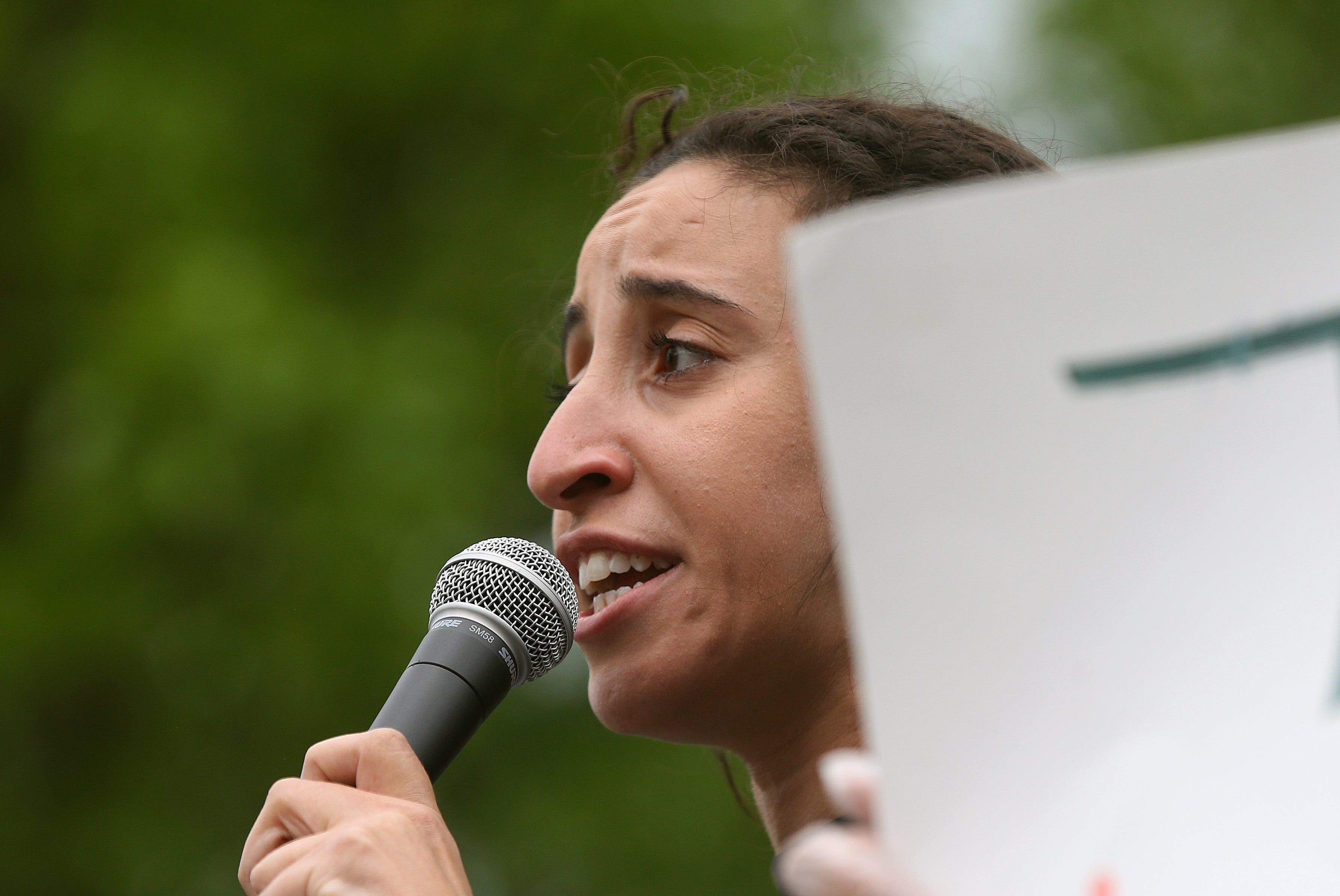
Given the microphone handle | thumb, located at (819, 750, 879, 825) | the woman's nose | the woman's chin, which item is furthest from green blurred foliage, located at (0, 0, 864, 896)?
thumb, located at (819, 750, 879, 825)

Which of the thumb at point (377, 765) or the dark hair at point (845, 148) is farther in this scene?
the dark hair at point (845, 148)

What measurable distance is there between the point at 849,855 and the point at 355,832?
791 mm

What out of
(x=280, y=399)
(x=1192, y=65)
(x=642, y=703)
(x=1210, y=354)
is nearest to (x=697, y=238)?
(x=642, y=703)

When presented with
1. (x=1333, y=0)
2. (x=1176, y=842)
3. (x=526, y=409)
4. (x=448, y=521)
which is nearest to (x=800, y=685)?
(x=1176, y=842)

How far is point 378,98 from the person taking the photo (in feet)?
19.8

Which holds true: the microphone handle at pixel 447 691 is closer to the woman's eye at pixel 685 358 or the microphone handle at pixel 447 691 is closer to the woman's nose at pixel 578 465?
the woman's nose at pixel 578 465

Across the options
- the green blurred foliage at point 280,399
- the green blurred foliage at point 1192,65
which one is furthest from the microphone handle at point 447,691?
the green blurred foliage at point 1192,65

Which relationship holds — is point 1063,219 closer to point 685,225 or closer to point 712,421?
point 712,421

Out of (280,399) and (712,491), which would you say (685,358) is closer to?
(712,491)

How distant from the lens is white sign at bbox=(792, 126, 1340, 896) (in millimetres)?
869

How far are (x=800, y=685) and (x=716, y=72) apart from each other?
345cm

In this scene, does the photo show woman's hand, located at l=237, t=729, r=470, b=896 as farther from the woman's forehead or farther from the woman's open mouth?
the woman's forehead

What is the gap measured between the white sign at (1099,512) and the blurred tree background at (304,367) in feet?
13.4

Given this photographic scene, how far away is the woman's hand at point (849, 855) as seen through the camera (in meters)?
0.91
